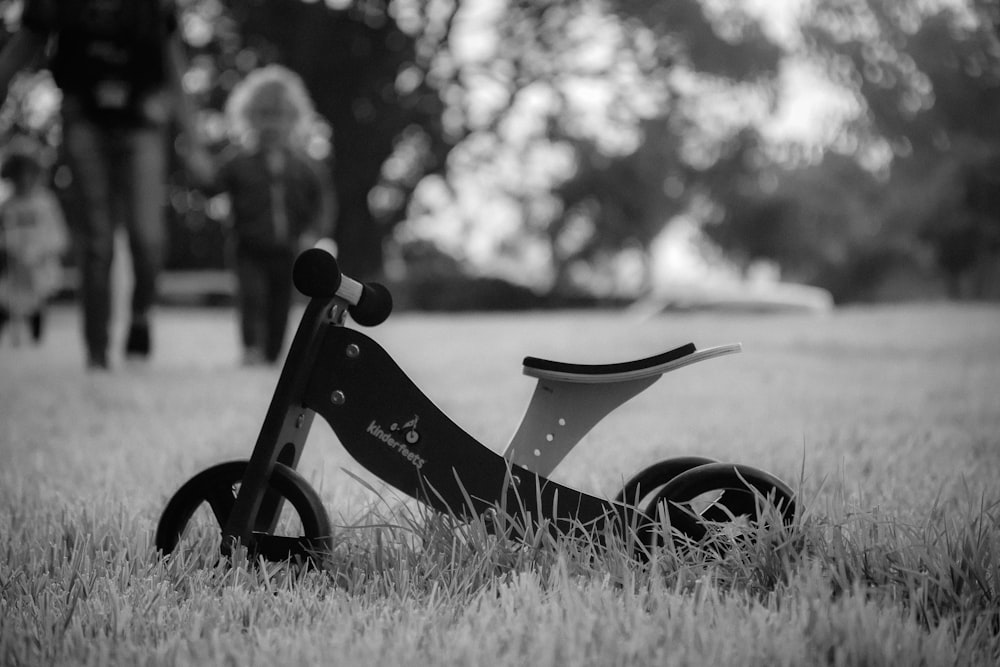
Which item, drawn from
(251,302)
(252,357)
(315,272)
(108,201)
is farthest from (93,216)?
(315,272)

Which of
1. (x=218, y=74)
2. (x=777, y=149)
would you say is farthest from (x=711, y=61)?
(x=218, y=74)

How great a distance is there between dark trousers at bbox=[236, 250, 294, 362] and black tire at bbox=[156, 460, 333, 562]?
4462 mm

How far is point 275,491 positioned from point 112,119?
3.99 m

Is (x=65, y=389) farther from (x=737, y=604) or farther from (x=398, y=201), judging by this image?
(x=398, y=201)

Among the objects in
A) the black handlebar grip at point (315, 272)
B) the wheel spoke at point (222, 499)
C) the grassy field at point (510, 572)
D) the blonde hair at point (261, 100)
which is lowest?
the grassy field at point (510, 572)

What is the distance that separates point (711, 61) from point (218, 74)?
9389 millimetres

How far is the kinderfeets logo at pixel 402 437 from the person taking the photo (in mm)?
1867

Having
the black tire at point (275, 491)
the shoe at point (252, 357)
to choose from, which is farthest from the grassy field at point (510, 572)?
the shoe at point (252, 357)

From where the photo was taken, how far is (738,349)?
1833mm

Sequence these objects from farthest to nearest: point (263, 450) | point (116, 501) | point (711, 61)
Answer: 1. point (711, 61)
2. point (116, 501)
3. point (263, 450)

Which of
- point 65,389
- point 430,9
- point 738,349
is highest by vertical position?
point 430,9

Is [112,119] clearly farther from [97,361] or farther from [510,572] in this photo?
[510,572]

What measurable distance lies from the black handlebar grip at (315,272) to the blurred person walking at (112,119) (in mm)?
3747

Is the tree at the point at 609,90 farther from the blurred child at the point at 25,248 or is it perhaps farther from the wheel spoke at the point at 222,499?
the wheel spoke at the point at 222,499
